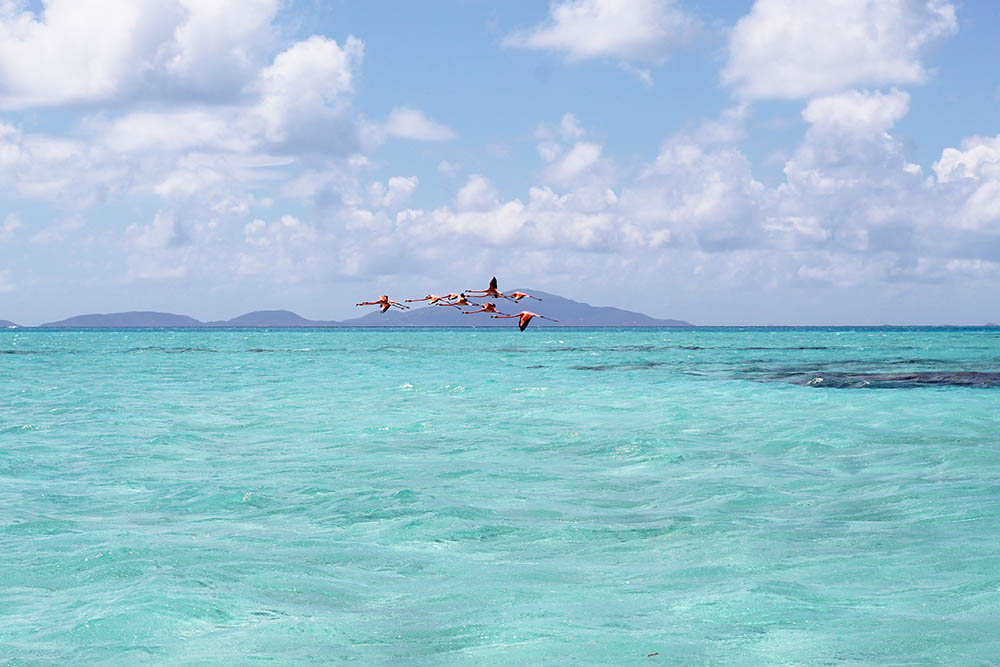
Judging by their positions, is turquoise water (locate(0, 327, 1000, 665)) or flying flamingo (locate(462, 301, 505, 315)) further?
turquoise water (locate(0, 327, 1000, 665))

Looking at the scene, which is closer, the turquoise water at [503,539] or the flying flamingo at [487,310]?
the flying flamingo at [487,310]

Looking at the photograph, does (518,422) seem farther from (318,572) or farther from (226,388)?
(226,388)

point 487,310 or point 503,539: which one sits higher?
point 487,310

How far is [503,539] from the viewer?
12.1m

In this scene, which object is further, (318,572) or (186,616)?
(318,572)

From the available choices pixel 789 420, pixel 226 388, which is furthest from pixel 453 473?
pixel 226 388

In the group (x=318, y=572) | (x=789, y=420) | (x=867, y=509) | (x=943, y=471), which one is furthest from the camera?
(x=789, y=420)

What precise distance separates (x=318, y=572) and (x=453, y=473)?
257 inches

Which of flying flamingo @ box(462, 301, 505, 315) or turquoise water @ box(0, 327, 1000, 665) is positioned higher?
flying flamingo @ box(462, 301, 505, 315)

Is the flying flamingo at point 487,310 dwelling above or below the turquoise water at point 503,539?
above

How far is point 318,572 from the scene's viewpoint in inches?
416

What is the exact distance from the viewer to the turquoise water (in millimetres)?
8562

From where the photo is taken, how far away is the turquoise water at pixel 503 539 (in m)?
8.56

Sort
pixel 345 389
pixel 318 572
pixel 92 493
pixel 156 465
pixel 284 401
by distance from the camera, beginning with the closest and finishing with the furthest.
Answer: pixel 318 572 < pixel 92 493 < pixel 156 465 < pixel 284 401 < pixel 345 389
